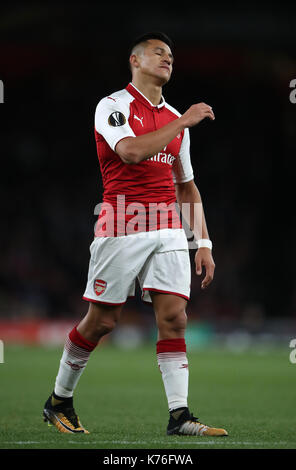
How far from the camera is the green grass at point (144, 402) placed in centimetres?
430

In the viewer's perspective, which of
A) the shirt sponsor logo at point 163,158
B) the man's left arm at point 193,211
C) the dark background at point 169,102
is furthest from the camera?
the dark background at point 169,102

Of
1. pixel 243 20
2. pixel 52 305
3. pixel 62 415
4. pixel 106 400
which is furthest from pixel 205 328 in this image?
pixel 62 415

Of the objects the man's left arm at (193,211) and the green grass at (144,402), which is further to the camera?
the man's left arm at (193,211)

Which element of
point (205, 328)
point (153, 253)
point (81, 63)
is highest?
point (81, 63)

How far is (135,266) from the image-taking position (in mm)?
4691

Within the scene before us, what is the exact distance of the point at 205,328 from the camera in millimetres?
17672

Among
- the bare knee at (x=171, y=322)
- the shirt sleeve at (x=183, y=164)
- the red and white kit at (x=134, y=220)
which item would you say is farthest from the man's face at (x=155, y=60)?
the bare knee at (x=171, y=322)

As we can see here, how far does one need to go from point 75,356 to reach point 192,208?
3.99 ft

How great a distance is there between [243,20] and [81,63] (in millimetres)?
4710

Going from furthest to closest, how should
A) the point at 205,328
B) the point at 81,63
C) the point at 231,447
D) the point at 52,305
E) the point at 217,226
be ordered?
the point at 217,226
the point at 81,63
the point at 52,305
the point at 205,328
the point at 231,447

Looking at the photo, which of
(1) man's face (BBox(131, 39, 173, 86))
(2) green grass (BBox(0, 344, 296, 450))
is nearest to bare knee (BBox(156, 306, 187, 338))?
(2) green grass (BBox(0, 344, 296, 450))

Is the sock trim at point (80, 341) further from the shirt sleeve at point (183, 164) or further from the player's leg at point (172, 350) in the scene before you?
the shirt sleeve at point (183, 164)

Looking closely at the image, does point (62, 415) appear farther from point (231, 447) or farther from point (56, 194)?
point (56, 194)

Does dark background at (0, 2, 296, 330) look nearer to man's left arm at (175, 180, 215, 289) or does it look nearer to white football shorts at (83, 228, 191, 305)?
man's left arm at (175, 180, 215, 289)
